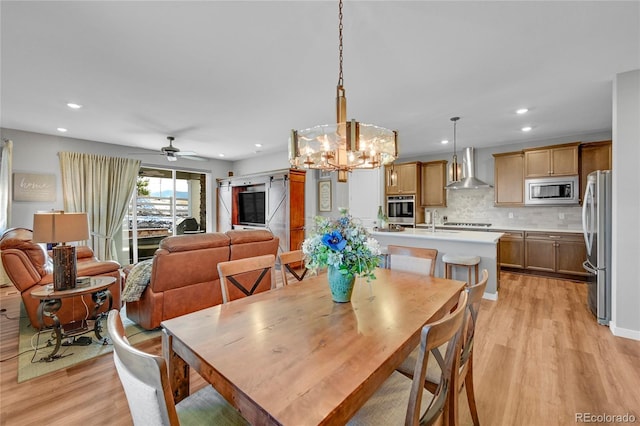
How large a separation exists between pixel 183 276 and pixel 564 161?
601 centimetres

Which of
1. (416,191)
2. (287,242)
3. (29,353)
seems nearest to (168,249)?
(29,353)

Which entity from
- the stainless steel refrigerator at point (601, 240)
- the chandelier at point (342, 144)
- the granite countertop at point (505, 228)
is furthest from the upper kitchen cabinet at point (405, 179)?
the chandelier at point (342, 144)

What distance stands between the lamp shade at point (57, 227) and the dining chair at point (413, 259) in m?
2.89

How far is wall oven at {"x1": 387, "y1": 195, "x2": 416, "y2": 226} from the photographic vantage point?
6133 millimetres

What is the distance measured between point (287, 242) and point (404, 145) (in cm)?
308

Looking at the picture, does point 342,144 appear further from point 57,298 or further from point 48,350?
point 48,350

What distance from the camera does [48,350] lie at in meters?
2.46

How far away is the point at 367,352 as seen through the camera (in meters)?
1.06

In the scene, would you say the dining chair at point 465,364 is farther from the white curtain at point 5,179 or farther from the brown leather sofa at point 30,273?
the white curtain at point 5,179

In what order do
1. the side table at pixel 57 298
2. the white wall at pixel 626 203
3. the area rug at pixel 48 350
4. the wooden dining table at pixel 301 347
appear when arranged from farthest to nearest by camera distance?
the white wall at pixel 626 203 → the side table at pixel 57 298 → the area rug at pixel 48 350 → the wooden dining table at pixel 301 347

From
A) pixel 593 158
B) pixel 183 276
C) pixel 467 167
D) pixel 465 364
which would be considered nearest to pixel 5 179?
pixel 183 276

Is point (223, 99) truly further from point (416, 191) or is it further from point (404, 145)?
point (416, 191)

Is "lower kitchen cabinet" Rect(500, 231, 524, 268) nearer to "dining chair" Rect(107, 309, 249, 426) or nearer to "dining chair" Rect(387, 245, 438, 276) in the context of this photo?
"dining chair" Rect(387, 245, 438, 276)

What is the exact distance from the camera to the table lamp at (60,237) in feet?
7.71
